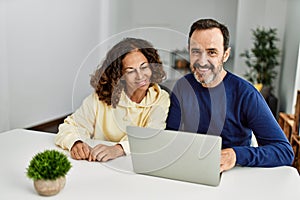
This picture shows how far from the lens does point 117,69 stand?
1298 millimetres

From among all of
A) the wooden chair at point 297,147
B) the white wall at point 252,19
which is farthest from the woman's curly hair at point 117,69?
the white wall at point 252,19

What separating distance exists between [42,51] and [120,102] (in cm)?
306

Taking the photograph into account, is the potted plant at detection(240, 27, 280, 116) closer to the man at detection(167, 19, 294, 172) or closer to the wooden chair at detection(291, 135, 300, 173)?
the wooden chair at detection(291, 135, 300, 173)

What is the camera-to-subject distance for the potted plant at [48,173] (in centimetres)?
104

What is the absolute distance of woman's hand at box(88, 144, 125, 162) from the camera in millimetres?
1347

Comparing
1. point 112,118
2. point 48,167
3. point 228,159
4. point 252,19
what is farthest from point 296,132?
point 48,167

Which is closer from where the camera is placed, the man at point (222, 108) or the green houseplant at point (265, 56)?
the man at point (222, 108)

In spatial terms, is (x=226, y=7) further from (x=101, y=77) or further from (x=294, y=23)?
(x=101, y=77)

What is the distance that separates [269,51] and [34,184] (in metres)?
4.06

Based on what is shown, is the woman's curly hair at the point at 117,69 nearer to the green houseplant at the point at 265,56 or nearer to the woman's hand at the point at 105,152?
the woman's hand at the point at 105,152

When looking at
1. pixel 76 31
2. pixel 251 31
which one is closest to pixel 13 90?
pixel 76 31

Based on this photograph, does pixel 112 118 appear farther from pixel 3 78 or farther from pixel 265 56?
pixel 265 56

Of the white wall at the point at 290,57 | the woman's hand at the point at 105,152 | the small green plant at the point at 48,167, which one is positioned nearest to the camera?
the small green plant at the point at 48,167

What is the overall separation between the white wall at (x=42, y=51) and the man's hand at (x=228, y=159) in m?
2.89
